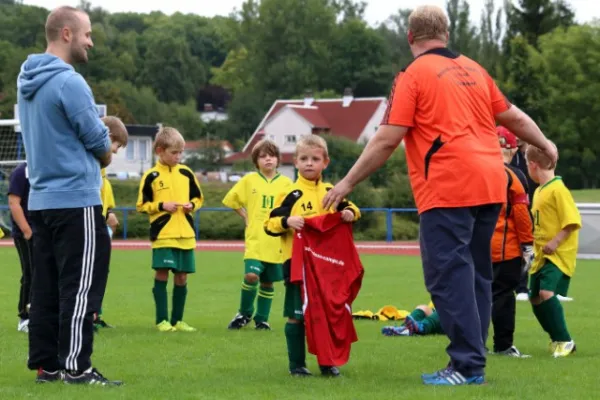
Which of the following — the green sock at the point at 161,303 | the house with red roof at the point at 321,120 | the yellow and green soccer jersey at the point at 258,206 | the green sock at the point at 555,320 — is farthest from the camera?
the house with red roof at the point at 321,120

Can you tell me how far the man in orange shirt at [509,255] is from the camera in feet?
28.9

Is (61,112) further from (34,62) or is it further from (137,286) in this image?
(137,286)

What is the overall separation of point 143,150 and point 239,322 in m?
82.9

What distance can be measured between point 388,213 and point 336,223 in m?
26.8

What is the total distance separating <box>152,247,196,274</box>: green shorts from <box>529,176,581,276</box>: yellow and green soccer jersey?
3.46 metres

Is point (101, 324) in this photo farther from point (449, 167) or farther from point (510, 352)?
point (449, 167)

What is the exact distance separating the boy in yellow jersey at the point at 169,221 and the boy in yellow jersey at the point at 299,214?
301 cm

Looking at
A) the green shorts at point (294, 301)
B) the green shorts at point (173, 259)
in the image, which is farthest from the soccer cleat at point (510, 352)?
the green shorts at point (173, 259)

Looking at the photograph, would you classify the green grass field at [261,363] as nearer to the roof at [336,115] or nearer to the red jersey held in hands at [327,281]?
the red jersey held in hands at [327,281]

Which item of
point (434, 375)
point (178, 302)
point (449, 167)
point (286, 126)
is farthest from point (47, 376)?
point (286, 126)

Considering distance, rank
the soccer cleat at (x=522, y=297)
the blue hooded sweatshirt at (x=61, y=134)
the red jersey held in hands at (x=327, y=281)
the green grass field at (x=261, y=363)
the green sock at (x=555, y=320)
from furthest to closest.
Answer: the soccer cleat at (x=522, y=297) < the green sock at (x=555, y=320) < the red jersey held in hands at (x=327, y=281) < the blue hooded sweatshirt at (x=61, y=134) < the green grass field at (x=261, y=363)

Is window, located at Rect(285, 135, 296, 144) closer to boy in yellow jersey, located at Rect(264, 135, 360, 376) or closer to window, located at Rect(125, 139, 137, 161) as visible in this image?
window, located at Rect(125, 139, 137, 161)

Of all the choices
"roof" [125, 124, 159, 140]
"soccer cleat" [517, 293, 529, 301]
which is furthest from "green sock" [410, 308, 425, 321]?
"roof" [125, 124, 159, 140]

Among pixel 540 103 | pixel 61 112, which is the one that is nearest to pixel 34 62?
pixel 61 112
